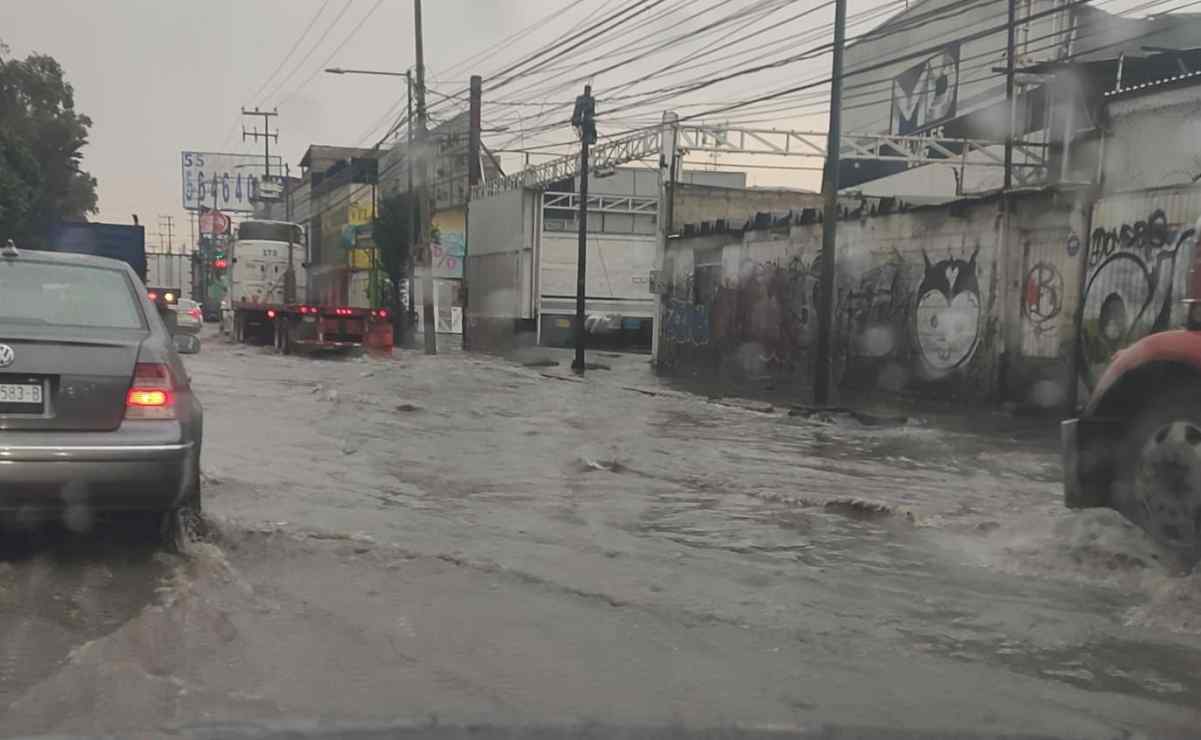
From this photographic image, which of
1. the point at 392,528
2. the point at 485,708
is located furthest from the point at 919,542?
the point at 485,708

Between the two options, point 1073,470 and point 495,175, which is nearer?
point 1073,470

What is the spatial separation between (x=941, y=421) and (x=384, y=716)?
11.8m

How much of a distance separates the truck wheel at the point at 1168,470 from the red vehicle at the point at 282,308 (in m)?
24.7

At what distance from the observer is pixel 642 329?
35.2 m

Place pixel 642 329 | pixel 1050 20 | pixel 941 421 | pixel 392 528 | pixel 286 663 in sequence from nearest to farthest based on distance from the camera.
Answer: pixel 286 663
pixel 392 528
pixel 941 421
pixel 1050 20
pixel 642 329

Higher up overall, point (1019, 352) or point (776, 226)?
point (776, 226)

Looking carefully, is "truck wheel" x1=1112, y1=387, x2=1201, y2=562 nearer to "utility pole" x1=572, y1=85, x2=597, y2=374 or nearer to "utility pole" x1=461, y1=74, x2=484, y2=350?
"utility pole" x1=572, y1=85, x2=597, y2=374

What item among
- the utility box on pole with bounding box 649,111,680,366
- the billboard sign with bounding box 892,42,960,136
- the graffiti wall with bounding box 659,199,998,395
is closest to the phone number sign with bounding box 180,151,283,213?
the billboard sign with bounding box 892,42,960,136

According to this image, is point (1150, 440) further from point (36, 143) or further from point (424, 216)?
point (36, 143)

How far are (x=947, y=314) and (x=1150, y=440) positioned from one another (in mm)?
11018

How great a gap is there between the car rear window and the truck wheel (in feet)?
16.7

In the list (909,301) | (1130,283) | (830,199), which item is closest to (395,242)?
(909,301)

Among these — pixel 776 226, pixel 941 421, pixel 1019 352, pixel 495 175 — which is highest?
pixel 495 175

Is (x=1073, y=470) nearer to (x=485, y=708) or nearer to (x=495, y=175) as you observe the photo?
(x=485, y=708)
